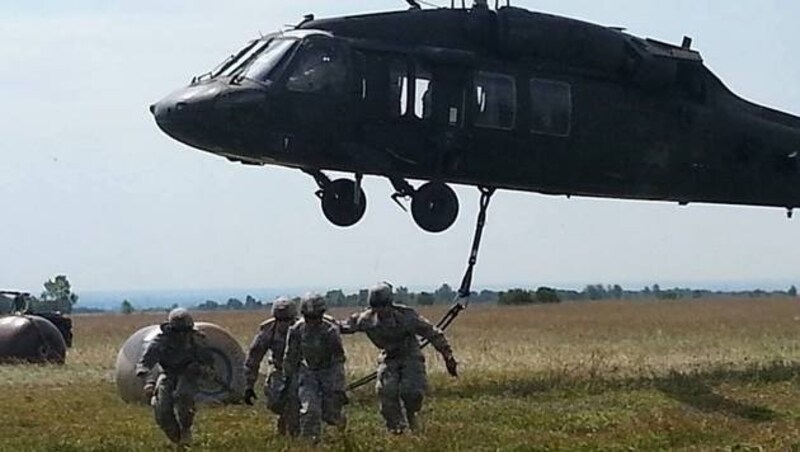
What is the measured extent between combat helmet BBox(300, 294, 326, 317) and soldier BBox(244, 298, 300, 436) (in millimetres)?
531

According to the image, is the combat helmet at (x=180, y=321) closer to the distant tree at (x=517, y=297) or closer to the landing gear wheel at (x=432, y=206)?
the landing gear wheel at (x=432, y=206)

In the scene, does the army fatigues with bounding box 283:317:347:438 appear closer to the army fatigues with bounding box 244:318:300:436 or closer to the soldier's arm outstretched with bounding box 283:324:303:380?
the soldier's arm outstretched with bounding box 283:324:303:380

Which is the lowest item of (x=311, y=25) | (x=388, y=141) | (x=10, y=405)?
(x=10, y=405)

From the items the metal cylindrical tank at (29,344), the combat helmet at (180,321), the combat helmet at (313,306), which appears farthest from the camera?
the metal cylindrical tank at (29,344)

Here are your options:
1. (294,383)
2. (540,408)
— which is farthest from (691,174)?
(294,383)

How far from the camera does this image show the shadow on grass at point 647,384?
18062 mm

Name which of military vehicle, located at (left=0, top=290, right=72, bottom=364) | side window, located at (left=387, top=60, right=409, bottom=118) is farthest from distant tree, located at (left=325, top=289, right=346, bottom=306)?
military vehicle, located at (left=0, top=290, right=72, bottom=364)

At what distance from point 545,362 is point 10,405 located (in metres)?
8.80

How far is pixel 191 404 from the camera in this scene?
14.4 metres

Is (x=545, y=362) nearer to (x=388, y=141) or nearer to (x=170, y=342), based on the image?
(x=388, y=141)

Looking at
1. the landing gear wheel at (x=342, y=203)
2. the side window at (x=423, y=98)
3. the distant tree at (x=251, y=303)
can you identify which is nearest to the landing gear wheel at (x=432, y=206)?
the landing gear wheel at (x=342, y=203)

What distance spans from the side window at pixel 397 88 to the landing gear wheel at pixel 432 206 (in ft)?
3.70

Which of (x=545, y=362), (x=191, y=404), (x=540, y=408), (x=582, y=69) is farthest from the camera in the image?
(x=545, y=362)

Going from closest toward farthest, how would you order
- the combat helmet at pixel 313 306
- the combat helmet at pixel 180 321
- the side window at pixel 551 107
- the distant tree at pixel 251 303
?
the combat helmet at pixel 180 321
the combat helmet at pixel 313 306
the side window at pixel 551 107
the distant tree at pixel 251 303
